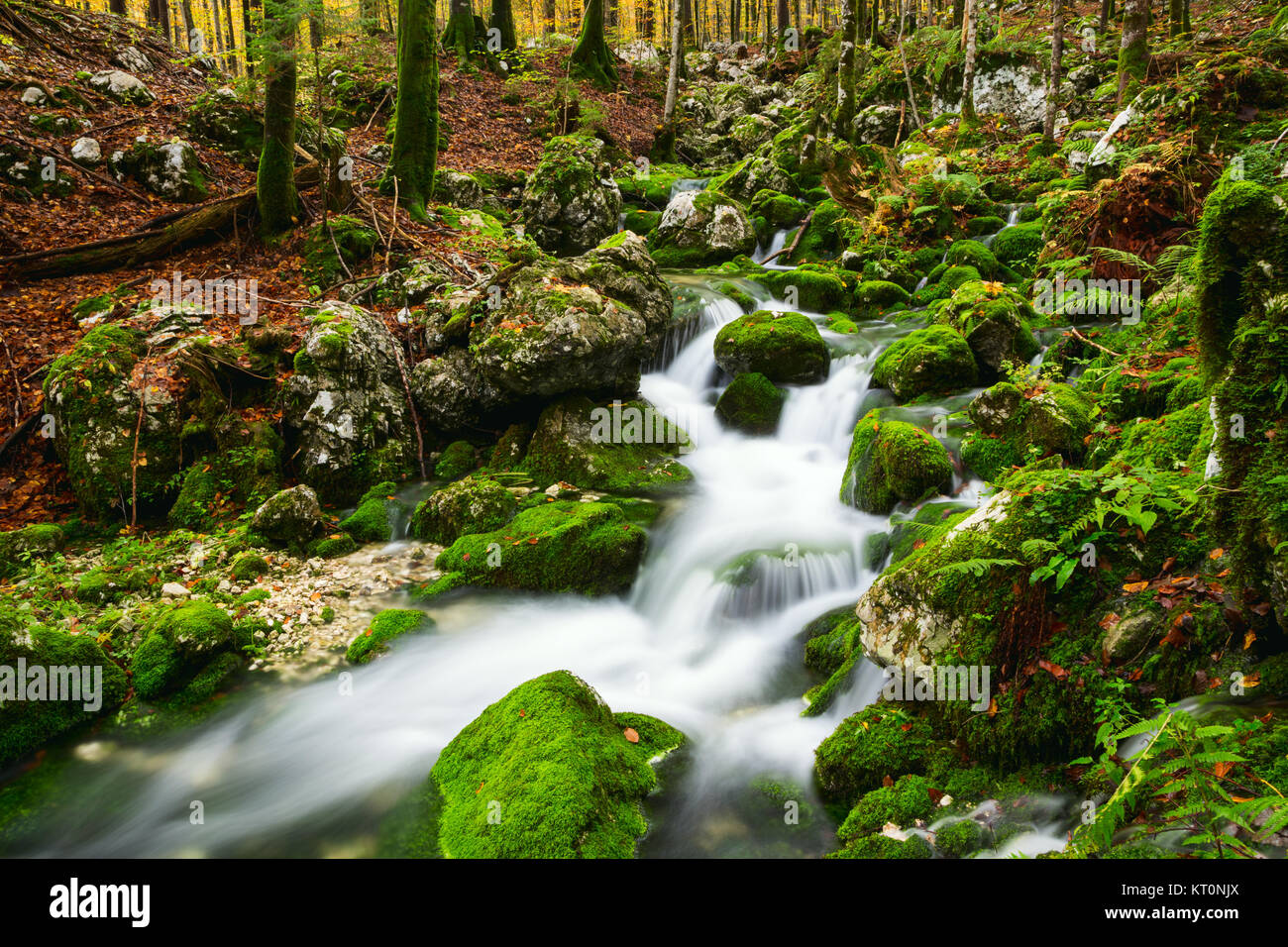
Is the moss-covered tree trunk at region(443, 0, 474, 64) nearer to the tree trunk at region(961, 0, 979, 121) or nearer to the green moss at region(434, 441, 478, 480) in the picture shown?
the tree trunk at region(961, 0, 979, 121)

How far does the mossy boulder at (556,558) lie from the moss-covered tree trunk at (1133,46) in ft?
42.7

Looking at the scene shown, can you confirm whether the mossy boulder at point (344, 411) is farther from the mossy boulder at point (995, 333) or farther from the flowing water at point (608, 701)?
the mossy boulder at point (995, 333)

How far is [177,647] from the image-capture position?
248 inches

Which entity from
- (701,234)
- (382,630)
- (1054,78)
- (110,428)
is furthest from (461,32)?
(382,630)

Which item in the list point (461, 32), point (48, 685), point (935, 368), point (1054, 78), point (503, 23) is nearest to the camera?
point (48, 685)

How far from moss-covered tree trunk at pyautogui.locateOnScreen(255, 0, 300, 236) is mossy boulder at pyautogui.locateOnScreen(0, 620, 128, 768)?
8.77 metres

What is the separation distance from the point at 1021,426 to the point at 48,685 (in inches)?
374

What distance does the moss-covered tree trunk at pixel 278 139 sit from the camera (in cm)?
1097

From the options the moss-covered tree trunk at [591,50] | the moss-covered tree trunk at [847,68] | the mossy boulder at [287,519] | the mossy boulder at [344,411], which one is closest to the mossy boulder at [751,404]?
the mossy boulder at [344,411]

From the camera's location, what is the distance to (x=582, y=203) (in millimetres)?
16328

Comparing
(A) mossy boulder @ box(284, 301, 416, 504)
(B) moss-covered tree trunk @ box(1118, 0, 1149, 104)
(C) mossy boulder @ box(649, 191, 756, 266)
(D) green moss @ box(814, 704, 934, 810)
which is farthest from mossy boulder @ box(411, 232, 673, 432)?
(B) moss-covered tree trunk @ box(1118, 0, 1149, 104)

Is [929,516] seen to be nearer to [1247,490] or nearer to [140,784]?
[1247,490]

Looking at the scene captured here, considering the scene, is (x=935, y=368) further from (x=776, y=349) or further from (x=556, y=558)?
(x=556, y=558)

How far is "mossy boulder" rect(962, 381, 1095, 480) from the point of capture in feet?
22.0
